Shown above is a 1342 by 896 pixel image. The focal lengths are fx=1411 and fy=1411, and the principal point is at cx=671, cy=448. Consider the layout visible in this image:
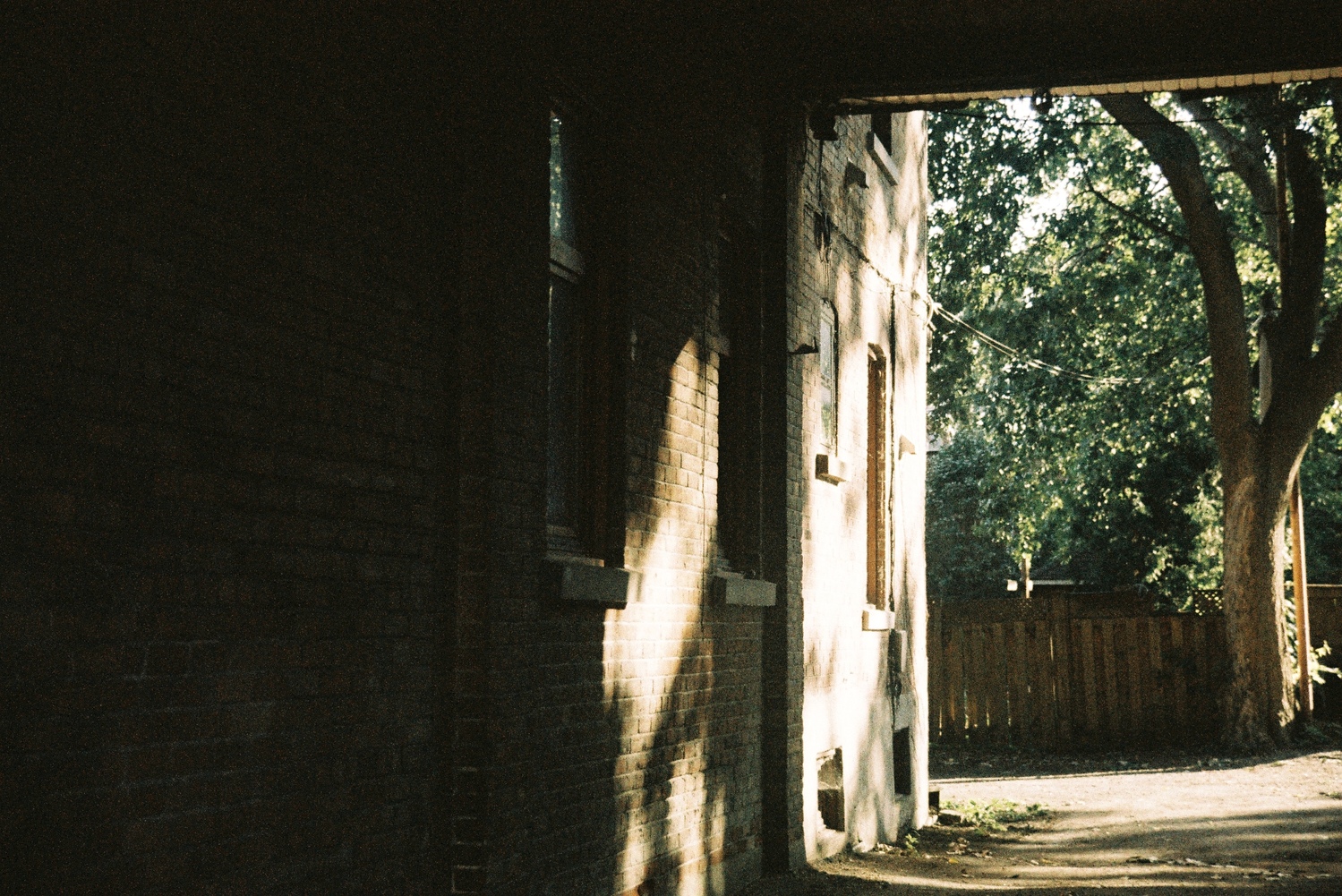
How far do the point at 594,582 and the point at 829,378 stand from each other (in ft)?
16.8

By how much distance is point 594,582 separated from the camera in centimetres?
600

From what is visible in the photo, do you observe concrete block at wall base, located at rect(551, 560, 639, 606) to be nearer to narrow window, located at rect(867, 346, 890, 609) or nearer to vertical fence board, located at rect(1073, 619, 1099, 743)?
narrow window, located at rect(867, 346, 890, 609)

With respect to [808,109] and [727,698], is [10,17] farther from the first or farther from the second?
[808,109]

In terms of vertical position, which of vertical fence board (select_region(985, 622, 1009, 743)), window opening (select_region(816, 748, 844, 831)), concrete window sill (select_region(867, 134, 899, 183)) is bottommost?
window opening (select_region(816, 748, 844, 831))

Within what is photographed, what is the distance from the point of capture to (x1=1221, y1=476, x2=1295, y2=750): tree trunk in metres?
17.9

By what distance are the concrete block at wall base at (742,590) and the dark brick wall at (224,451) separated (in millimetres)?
2999

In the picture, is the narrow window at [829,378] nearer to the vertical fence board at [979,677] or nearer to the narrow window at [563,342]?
the narrow window at [563,342]

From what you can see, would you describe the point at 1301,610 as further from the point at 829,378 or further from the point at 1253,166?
the point at 829,378

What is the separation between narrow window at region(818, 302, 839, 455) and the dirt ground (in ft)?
10.3

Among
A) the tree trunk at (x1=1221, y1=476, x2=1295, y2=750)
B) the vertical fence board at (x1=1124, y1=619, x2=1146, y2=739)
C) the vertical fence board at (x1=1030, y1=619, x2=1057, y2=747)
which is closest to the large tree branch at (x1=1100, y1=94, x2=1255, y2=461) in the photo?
the tree trunk at (x1=1221, y1=476, x2=1295, y2=750)

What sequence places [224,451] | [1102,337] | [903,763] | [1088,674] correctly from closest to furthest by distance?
[224,451]
[903,763]
[1088,674]
[1102,337]

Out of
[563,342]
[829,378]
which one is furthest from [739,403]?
[563,342]

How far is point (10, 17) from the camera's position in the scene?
3186mm

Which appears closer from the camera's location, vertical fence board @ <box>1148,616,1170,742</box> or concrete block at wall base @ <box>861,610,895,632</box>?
concrete block at wall base @ <box>861,610,895,632</box>
